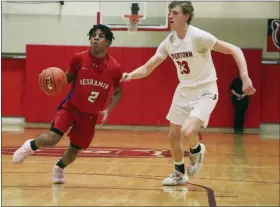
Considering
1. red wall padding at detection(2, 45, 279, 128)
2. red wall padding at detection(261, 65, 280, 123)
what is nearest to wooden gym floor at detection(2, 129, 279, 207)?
red wall padding at detection(2, 45, 279, 128)

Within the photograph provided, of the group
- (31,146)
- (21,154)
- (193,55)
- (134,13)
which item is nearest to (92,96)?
(31,146)

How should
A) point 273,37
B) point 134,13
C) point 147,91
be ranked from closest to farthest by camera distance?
1. point 134,13
2. point 147,91
3. point 273,37

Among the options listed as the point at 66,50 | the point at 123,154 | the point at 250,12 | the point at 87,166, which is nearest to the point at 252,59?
the point at 250,12

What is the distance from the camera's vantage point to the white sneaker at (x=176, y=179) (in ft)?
20.4

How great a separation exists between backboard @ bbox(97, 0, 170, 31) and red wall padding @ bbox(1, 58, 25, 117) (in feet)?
13.0

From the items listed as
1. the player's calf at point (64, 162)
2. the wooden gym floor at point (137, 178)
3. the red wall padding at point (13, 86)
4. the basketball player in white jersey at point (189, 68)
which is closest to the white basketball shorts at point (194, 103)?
the basketball player in white jersey at point (189, 68)

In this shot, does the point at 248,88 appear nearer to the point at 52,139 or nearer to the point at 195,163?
the point at 195,163

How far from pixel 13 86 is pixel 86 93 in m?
11.7

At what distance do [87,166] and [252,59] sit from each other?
9178 mm

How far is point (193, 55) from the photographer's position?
5.51 m

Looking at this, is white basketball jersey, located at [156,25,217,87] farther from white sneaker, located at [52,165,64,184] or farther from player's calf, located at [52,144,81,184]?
white sneaker, located at [52,165,64,184]

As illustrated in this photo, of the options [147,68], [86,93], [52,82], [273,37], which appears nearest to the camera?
[52,82]

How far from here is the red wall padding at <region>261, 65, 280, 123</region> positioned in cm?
1616

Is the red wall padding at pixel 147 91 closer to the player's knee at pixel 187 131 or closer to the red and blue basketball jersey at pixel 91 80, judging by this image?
the red and blue basketball jersey at pixel 91 80
